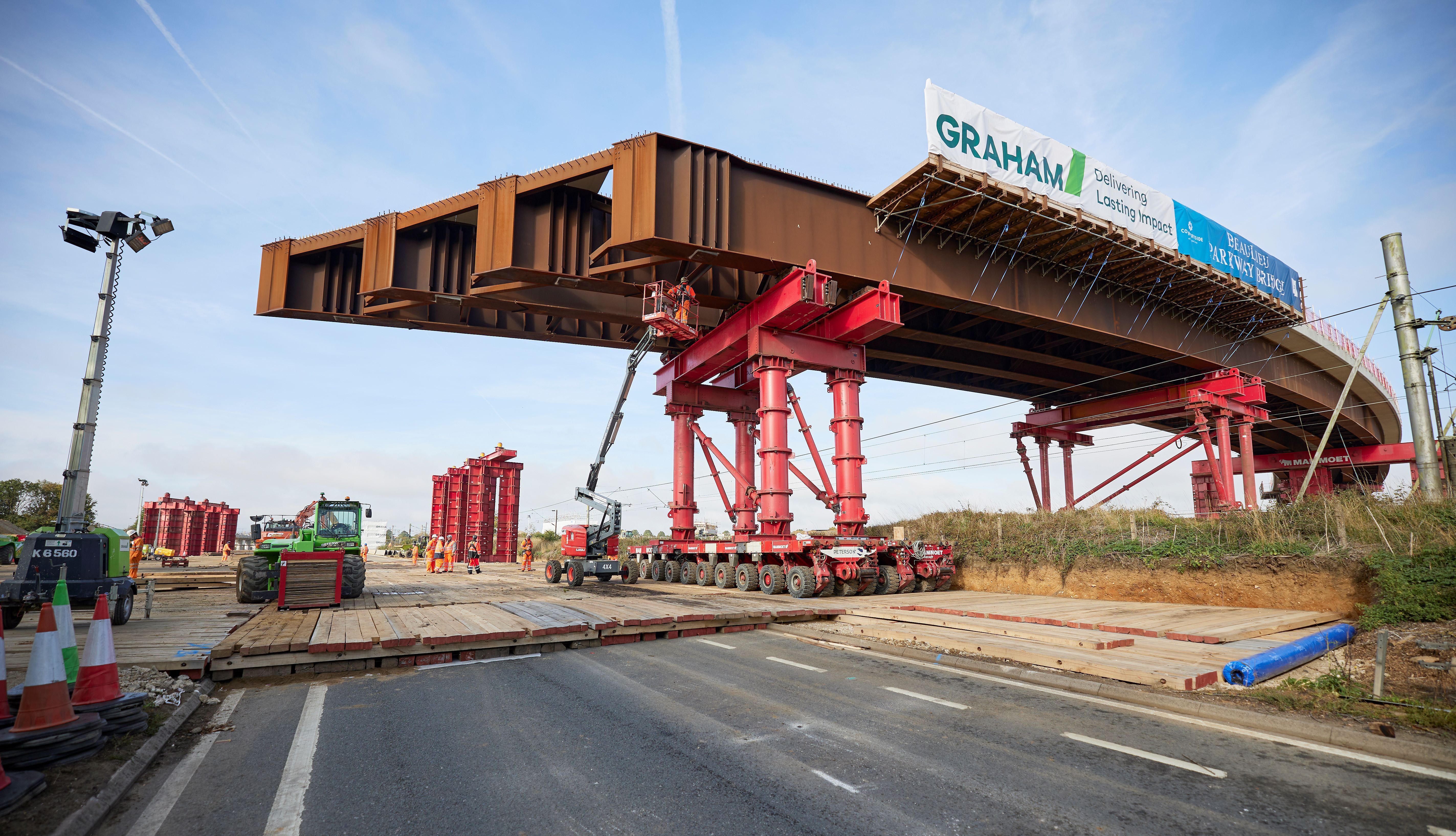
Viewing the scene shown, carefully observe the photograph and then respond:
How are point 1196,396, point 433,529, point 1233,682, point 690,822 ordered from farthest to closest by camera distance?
point 433,529 < point 1196,396 < point 1233,682 < point 690,822

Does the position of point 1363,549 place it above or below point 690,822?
above

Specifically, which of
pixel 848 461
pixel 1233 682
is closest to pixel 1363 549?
pixel 1233 682

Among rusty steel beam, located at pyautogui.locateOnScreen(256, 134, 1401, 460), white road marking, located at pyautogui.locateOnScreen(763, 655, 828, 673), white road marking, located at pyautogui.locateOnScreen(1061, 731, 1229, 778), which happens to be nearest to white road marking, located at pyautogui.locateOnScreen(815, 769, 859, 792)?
white road marking, located at pyautogui.locateOnScreen(1061, 731, 1229, 778)

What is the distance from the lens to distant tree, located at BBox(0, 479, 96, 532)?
61.0 m

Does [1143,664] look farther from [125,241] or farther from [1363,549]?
[125,241]

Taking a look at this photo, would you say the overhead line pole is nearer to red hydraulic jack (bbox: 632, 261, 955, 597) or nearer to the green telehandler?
red hydraulic jack (bbox: 632, 261, 955, 597)

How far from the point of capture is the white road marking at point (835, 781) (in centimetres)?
416

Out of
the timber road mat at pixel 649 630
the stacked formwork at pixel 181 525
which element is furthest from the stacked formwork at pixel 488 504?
the timber road mat at pixel 649 630

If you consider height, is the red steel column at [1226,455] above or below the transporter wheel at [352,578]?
above

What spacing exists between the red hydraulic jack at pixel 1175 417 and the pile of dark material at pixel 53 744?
2333 centimetres

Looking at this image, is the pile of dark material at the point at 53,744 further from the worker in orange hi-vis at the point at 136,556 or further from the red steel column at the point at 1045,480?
the red steel column at the point at 1045,480

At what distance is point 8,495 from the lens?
211ft

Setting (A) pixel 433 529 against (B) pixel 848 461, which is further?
(A) pixel 433 529

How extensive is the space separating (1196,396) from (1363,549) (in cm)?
1741
